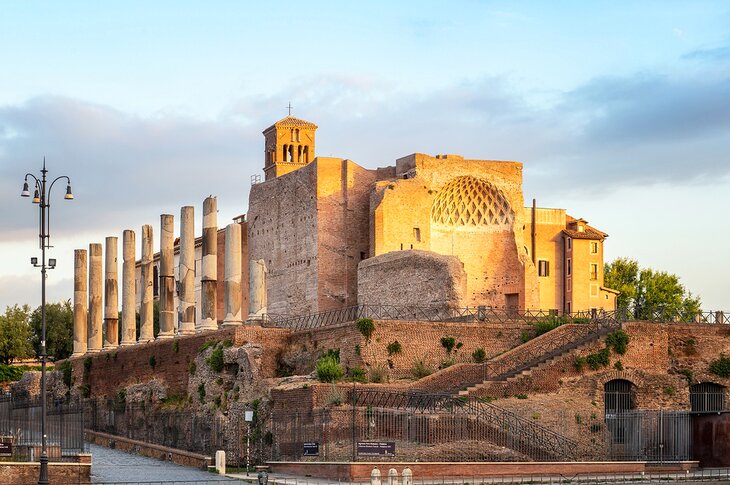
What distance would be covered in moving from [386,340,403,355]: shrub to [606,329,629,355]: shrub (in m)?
7.56

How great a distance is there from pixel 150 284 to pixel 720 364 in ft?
98.8

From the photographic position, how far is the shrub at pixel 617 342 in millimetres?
55812

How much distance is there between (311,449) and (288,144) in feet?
175

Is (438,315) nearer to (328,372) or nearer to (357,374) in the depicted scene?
(357,374)

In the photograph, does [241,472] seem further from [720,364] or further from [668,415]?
[720,364]

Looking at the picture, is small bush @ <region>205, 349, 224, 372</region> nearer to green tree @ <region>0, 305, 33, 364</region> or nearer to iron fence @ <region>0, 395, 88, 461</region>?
iron fence @ <region>0, 395, 88, 461</region>

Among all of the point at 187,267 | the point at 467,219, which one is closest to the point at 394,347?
the point at 187,267

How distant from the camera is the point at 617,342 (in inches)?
2201

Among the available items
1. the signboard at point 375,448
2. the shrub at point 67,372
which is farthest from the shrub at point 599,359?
the shrub at point 67,372

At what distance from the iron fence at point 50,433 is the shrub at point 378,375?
1030 cm

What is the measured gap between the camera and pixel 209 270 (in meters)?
68.4

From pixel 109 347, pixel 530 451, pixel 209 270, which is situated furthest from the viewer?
pixel 109 347

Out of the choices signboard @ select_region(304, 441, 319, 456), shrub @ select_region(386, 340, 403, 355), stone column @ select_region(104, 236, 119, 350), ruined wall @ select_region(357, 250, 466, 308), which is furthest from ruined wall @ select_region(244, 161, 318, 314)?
signboard @ select_region(304, 441, 319, 456)

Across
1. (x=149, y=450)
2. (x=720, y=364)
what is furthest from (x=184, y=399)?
(x=720, y=364)
